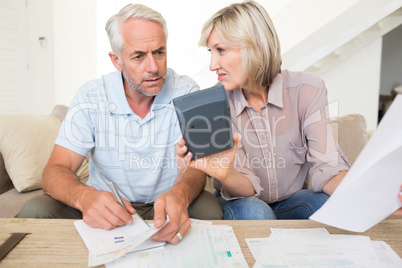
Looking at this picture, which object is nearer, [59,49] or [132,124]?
[132,124]

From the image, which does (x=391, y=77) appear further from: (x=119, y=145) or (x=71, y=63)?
(x=119, y=145)

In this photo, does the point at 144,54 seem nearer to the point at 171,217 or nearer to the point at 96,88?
the point at 96,88

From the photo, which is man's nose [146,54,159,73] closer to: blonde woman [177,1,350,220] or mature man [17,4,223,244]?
mature man [17,4,223,244]

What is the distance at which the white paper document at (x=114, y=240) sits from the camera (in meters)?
0.76

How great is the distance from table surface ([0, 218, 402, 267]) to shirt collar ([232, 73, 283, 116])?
19.9 inches

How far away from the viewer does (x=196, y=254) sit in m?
0.80

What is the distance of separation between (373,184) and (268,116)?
2.17 feet

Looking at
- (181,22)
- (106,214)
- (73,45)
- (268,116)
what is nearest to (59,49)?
(73,45)

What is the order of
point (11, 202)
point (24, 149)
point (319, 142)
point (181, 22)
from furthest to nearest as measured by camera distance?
point (181, 22) < point (24, 149) < point (11, 202) < point (319, 142)

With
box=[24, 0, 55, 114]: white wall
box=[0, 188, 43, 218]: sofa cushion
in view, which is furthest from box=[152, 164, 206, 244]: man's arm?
box=[24, 0, 55, 114]: white wall

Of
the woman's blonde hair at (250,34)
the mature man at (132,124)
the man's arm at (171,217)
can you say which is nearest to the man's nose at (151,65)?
the mature man at (132,124)

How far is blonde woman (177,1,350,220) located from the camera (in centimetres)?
129

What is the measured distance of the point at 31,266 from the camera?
2.44ft

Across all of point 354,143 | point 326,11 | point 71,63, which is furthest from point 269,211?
point 71,63
